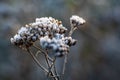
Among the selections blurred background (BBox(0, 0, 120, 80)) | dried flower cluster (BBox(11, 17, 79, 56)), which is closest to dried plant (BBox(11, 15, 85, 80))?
dried flower cluster (BBox(11, 17, 79, 56))

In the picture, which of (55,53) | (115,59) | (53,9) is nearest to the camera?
(55,53)

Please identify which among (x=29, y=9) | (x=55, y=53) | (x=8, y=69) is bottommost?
(x=55, y=53)

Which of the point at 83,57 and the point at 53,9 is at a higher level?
the point at 53,9

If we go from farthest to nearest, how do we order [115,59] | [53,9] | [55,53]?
[115,59] → [53,9] → [55,53]

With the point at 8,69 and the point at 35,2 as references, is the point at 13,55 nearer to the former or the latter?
the point at 8,69

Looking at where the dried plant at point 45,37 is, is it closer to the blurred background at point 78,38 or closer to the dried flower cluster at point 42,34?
the dried flower cluster at point 42,34

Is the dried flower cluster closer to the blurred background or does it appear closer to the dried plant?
the dried plant

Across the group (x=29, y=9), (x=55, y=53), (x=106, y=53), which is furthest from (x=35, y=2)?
(x=55, y=53)

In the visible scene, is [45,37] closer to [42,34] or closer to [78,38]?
[42,34]
